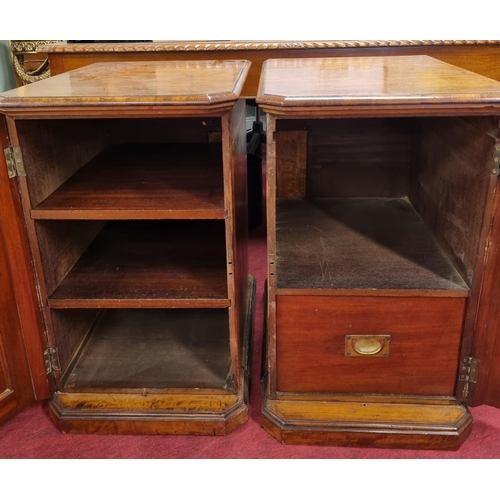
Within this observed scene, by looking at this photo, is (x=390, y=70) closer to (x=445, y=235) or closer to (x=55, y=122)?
→ (x=445, y=235)

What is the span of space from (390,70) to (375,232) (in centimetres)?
43

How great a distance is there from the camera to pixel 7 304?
1157mm

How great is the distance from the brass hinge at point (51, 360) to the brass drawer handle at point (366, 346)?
690 millimetres

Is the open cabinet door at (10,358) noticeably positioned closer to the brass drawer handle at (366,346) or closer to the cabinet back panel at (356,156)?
the brass drawer handle at (366,346)

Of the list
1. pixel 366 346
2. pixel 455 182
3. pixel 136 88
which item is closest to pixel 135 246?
pixel 136 88

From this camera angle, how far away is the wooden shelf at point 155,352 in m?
1.30

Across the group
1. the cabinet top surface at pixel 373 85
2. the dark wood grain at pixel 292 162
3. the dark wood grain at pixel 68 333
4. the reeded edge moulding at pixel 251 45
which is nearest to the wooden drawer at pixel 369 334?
the cabinet top surface at pixel 373 85

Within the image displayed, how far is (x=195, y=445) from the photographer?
120 cm

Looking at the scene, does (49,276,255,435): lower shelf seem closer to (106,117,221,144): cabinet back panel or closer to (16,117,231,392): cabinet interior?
(16,117,231,392): cabinet interior

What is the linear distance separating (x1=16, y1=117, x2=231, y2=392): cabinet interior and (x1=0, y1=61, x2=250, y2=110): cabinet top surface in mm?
99

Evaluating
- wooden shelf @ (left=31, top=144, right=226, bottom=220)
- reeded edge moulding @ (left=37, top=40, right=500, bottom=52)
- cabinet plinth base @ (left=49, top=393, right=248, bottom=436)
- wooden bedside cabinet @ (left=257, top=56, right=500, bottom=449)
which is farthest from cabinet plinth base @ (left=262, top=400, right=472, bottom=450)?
reeded edge moulding @ (left=37, top=40, right=500, bottom=52)

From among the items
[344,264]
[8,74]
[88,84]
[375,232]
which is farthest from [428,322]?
[8,74]

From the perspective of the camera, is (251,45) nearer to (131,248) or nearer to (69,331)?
(131,248)

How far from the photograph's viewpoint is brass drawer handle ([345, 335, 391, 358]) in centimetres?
116
